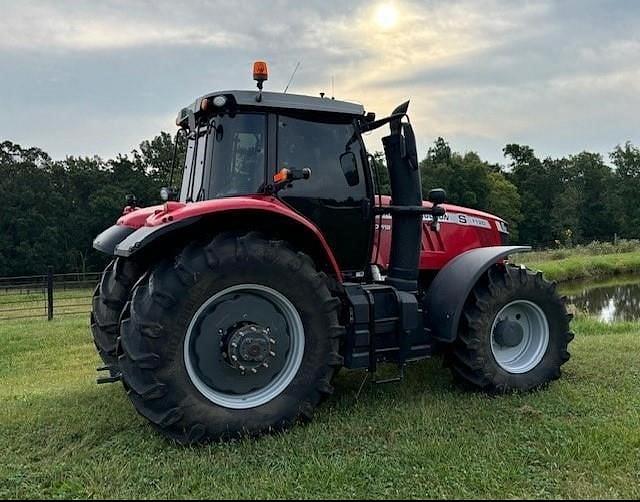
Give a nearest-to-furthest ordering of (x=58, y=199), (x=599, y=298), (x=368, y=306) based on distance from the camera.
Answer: (x=368, y=306) → (x=599, y=298) → (x=58, y=199)

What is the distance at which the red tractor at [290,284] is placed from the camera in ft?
11.6

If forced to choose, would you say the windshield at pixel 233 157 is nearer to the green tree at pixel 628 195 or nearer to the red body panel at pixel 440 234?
the red body panel at pixel 440 234

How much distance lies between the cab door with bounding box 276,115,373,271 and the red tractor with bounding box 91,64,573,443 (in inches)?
0.4

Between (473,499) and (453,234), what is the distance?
2.83m

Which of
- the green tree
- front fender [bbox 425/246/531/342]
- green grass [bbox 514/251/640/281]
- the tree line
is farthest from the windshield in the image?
the green tree

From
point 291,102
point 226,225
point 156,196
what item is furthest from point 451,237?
point 156,196

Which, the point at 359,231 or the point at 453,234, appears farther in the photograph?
the point at 453,234

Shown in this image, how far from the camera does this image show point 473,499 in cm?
289

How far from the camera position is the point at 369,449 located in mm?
3449

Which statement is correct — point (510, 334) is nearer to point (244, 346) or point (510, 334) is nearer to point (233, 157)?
point (244, 346)

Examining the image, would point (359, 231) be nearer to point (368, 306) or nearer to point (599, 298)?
point (368, 306)

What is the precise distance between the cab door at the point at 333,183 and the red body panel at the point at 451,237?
14.9 inches

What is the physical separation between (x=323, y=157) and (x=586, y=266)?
82.3 feet

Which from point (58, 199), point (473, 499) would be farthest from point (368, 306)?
point (58, 199)
